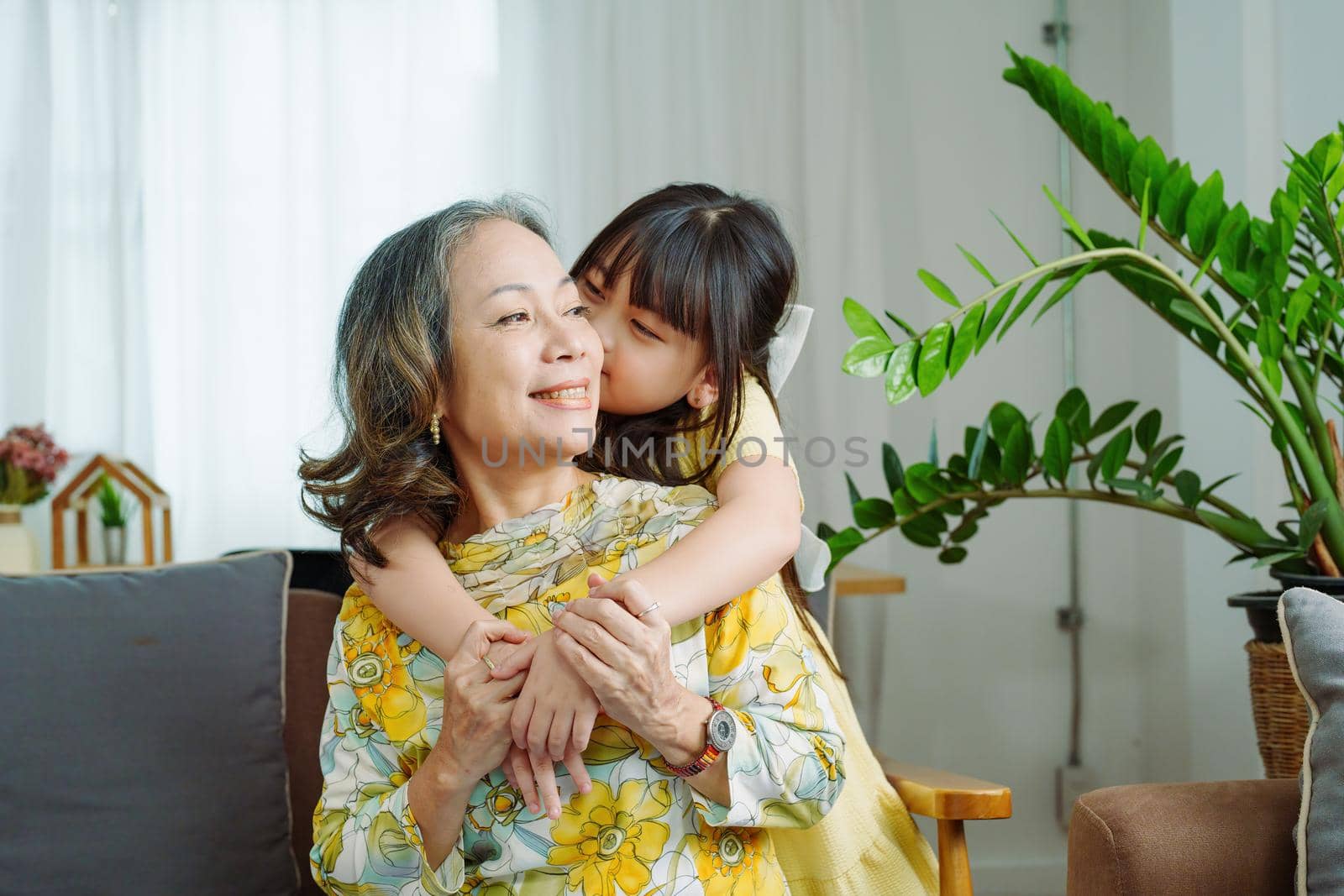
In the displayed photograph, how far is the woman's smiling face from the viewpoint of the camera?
3.91ft

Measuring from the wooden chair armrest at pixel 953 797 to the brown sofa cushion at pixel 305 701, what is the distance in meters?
0.94

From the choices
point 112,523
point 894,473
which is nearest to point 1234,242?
point 894,473

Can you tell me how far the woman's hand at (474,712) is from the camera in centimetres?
109

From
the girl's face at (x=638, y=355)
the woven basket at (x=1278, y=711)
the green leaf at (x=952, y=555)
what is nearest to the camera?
the girl's face at (x=638, y=355)

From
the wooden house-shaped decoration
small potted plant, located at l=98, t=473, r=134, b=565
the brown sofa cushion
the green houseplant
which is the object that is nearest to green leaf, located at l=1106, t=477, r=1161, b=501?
the green houseplant

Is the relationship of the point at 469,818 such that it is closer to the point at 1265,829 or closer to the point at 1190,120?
the point at 1265,829

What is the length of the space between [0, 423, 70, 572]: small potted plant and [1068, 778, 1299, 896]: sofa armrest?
250cm

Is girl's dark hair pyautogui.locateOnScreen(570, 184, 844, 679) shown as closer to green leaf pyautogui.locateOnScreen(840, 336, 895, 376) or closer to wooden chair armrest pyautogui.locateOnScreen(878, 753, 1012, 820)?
green leaf pyautogui.locateOnScreen(840, 336, 895, 376)

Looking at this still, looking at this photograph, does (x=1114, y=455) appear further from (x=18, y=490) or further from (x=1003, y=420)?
(x=18, y=490)

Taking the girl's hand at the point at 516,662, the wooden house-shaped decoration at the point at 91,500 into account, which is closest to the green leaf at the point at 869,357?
the girl's hand at the point at 516,662

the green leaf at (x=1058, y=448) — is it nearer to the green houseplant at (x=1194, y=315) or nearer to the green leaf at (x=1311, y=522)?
the green houseplant at (x=1194, y=315)

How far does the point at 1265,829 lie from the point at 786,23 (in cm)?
239

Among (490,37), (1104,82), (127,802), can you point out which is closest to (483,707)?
(127,802)

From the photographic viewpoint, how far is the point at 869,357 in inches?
60.4
